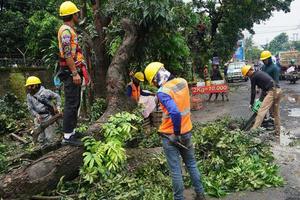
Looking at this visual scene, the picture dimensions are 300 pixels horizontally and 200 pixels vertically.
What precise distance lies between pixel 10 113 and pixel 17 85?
3662mm

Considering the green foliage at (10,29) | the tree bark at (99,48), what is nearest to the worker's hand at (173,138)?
the tree bark at (99,48)

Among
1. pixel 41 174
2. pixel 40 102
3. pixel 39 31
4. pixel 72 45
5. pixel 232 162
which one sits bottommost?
pixel 232 162

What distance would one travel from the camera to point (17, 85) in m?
16.8

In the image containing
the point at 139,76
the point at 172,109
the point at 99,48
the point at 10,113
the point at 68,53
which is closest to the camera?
the point at 172,109

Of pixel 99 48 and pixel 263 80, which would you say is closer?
pixel 263 80

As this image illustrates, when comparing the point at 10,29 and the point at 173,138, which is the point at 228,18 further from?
the point at 173,138

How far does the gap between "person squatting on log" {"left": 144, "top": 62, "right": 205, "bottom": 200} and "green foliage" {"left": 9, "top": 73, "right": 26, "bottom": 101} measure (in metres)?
12.7

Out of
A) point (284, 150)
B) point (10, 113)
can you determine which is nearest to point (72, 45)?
point (284, 150)

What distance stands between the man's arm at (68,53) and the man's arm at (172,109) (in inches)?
52.6

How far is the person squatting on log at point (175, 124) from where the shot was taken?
4996mm

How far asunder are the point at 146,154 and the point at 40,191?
93.4 inches

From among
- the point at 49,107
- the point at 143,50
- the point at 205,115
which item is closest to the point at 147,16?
the point at 143,50

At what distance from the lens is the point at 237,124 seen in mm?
10367

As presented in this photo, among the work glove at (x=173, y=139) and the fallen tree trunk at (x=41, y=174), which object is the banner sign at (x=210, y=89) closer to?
the fallen tree trunk at (x=41, y=174)
